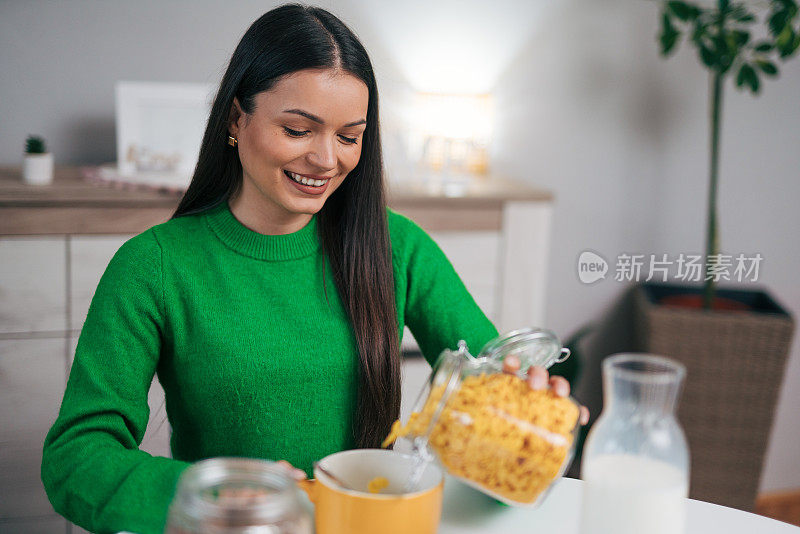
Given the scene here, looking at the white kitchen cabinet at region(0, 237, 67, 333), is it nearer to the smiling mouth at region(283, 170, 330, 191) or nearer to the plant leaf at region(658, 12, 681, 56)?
the smiling mouth at region(283, 170, 330, 191)

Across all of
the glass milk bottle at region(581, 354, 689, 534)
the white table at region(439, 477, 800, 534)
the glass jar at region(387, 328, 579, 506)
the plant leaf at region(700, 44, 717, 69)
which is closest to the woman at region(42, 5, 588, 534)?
the white table at region(439, 477, 800, 534)

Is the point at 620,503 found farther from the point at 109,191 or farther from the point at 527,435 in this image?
the point at 109,191

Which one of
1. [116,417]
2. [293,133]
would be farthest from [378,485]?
[293,133]

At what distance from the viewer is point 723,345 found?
2320 millimetres

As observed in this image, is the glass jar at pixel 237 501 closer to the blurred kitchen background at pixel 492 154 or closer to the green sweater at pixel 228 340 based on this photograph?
the green sweater at pixel 228 340

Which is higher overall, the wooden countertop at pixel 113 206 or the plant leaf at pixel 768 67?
the plant leaf at pixel 768 67

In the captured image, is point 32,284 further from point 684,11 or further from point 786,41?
point 786,41

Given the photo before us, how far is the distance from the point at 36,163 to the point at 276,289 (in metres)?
1.08

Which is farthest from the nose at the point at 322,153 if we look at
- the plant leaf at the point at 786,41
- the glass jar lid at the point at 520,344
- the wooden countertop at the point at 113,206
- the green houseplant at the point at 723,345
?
the plant leaf at the point at 786,41

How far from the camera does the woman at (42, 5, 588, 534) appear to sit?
3.41 feet

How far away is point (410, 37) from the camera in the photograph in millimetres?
2428

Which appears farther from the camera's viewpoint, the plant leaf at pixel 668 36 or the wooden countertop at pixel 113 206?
the plant leaf at pixel 668 36

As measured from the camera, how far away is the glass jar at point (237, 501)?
49cm

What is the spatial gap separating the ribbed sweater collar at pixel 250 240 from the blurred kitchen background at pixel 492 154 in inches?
32.7
